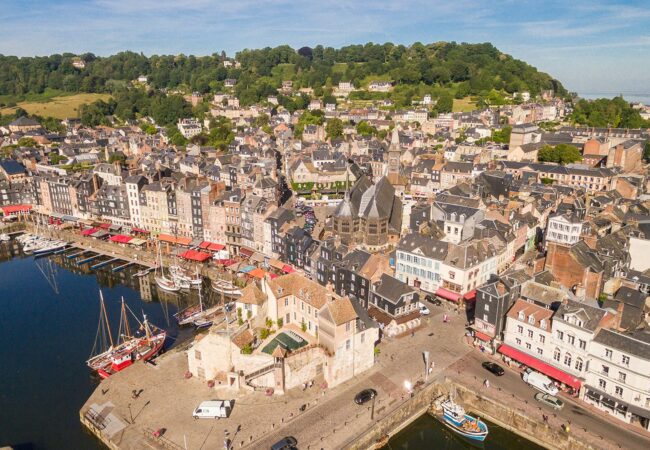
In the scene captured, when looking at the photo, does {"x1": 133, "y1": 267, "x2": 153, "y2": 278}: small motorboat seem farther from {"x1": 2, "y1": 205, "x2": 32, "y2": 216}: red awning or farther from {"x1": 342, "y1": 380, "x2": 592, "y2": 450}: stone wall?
{"x1": 342, "y1": 380, "x2": 592, "y2": 450}: stone wall

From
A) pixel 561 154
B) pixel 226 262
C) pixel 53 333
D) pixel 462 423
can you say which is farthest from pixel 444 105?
pixel 53 333

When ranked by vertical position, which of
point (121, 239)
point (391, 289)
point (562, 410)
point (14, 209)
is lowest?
point (562, 410)

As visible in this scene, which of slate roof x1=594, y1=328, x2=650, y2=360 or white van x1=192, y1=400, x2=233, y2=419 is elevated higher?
slate roof x1=594, y1=328, x2=650, y2=360

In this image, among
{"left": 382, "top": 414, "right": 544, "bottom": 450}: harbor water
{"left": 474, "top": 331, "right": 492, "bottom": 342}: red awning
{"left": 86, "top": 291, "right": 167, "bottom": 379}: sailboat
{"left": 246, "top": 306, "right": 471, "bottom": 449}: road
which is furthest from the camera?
{"left": 86, "top": 291, "right": 167, "bottom": 379}: sailboat

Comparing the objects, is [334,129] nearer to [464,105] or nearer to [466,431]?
[464,105]

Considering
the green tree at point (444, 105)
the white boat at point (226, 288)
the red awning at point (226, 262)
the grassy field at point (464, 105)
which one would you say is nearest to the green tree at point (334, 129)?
the green tree at point (444, 105)

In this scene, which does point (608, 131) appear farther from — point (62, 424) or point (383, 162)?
point (62, 424)

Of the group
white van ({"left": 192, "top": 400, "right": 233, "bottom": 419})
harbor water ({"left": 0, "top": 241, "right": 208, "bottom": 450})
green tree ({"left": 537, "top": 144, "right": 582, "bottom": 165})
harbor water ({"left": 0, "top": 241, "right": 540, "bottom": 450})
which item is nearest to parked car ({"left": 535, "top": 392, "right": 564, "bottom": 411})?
harbor water ({"left": 0, "top": 241, "right": 540, "bottom": 450})
